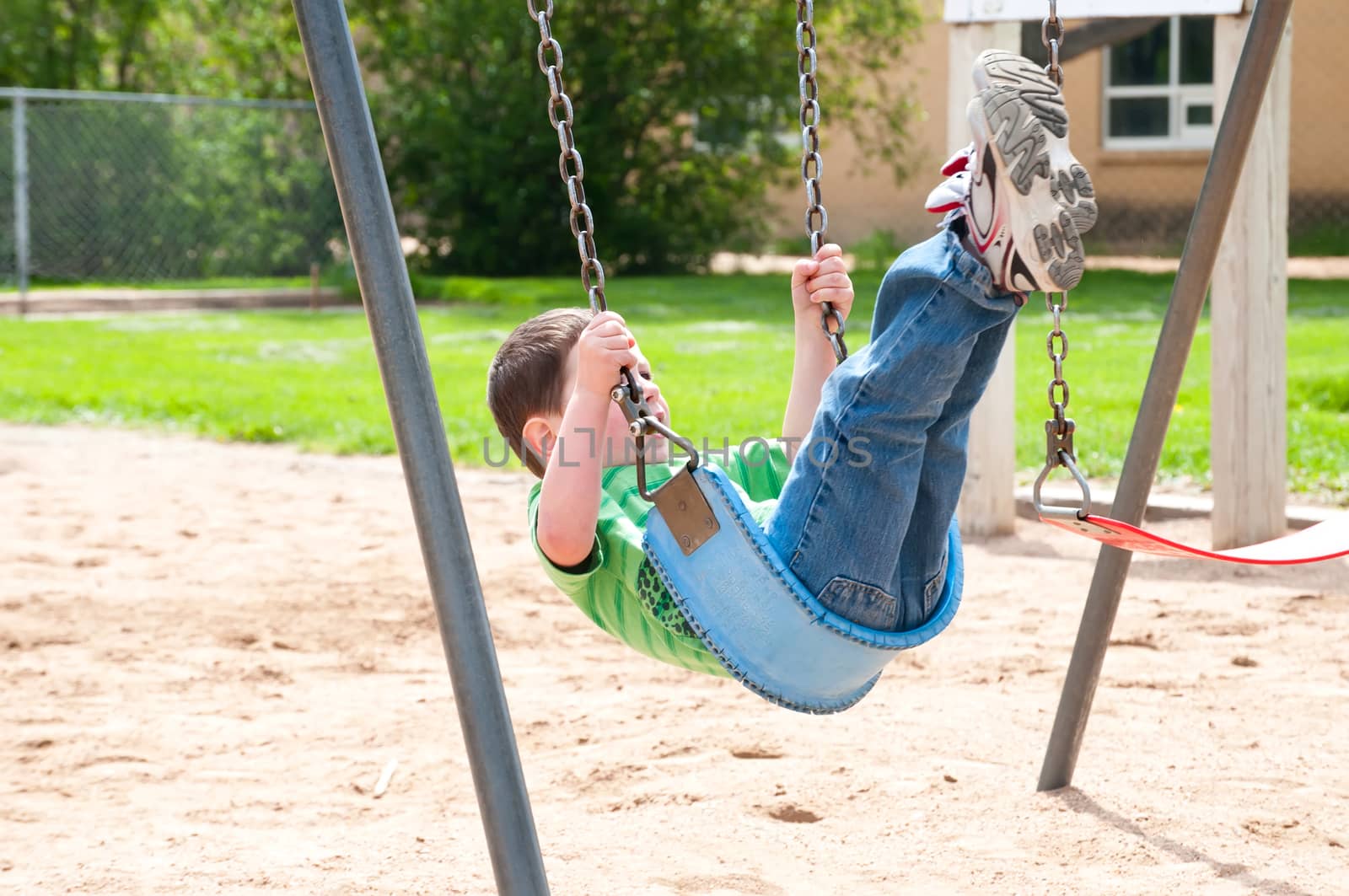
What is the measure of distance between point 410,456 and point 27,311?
→ 37.7 feet

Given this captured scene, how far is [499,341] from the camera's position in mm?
9414

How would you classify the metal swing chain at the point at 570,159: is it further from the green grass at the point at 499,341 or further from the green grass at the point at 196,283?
the green grass at the point at 196,283

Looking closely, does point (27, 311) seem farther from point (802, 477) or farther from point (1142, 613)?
point (802, 477)

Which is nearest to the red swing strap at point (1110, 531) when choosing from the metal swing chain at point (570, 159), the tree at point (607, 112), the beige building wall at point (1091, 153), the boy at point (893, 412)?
the boy at point (893, 412)

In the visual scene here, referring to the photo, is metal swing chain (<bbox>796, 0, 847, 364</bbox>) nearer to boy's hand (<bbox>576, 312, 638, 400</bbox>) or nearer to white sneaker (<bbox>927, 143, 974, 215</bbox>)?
white sneaker (<bbox>927, 143, 974, 215</bbox>)

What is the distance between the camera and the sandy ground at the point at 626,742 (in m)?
2.61

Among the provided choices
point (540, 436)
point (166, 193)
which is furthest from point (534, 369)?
point (166, 193)

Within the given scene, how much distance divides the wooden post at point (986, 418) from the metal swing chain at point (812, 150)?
2372 mm

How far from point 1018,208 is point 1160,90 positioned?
50.4ft

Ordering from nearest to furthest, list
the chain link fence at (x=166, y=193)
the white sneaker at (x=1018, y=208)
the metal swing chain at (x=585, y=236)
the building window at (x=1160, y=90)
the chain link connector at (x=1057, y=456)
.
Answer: the white sneaker at (x=1018, y=208) < the metal swing chain at (x=585, y=236) < the chain link connector at (x=1057, y=456) < the chain link fence at (x=166, y=193) < the building window at (x=1160, y=90)

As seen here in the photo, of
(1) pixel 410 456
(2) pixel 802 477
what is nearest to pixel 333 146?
(1) pixel 410 456

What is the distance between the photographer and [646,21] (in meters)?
15.3

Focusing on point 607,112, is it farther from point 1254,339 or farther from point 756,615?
point 756,615

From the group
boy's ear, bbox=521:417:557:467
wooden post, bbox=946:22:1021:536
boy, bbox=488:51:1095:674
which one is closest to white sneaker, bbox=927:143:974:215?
boy, bbox=488:51:1095:674
